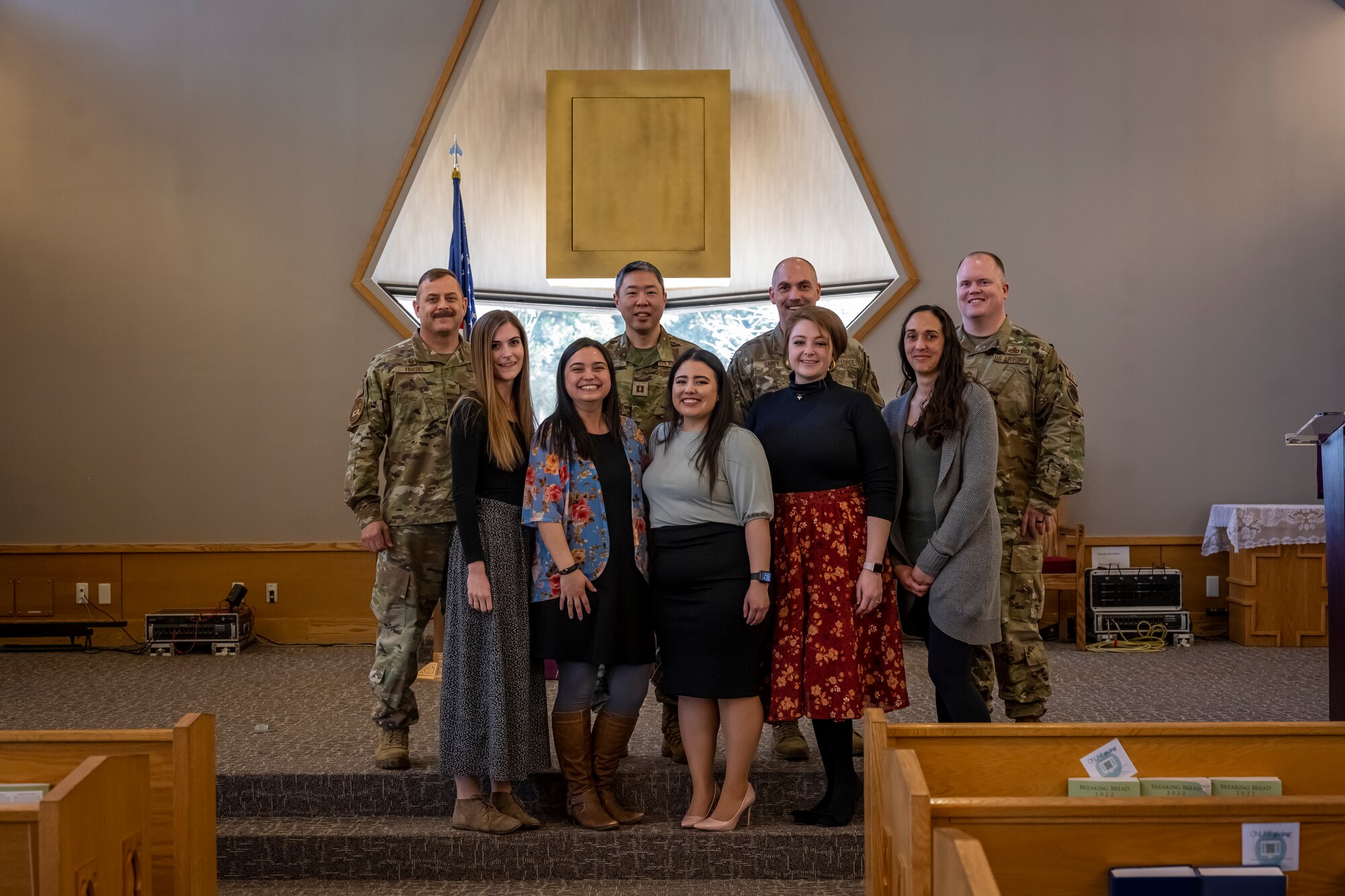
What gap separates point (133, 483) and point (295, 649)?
4.22 ft

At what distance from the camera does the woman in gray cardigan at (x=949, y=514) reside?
8.42 feet

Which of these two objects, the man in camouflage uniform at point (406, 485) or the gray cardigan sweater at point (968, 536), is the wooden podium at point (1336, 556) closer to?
the gray cardigan sweater at point (968, 536)

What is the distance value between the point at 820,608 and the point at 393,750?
132 cm

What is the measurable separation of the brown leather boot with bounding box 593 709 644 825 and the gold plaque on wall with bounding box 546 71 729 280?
11.2ft

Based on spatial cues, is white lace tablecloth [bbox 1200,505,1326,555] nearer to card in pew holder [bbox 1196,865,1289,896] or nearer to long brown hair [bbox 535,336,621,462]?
long brown hair [bbox 535,336,621,462]

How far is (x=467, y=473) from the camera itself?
2676 mm

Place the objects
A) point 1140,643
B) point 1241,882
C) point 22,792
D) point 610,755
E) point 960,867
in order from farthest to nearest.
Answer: point 1140,643 → point 610,755 → point 22,792 → point 1241,882 → point 960,867

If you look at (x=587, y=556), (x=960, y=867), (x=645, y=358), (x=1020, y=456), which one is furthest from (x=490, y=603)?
(x=960, y=867)

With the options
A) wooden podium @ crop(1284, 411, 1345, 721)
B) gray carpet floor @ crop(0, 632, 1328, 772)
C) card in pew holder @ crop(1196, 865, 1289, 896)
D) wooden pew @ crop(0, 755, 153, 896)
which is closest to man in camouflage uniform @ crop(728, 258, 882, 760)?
gray carpet floor @ crop(0, 632, 1328, 772)

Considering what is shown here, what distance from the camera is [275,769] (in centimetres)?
306

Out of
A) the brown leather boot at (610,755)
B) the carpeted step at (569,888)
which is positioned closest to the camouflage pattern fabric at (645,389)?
the brown leather boot at (610,755)

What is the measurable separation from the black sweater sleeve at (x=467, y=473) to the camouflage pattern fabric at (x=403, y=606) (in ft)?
1.29

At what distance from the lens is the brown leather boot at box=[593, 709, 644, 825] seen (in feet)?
9.02

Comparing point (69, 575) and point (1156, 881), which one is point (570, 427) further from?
point (69, 575)
